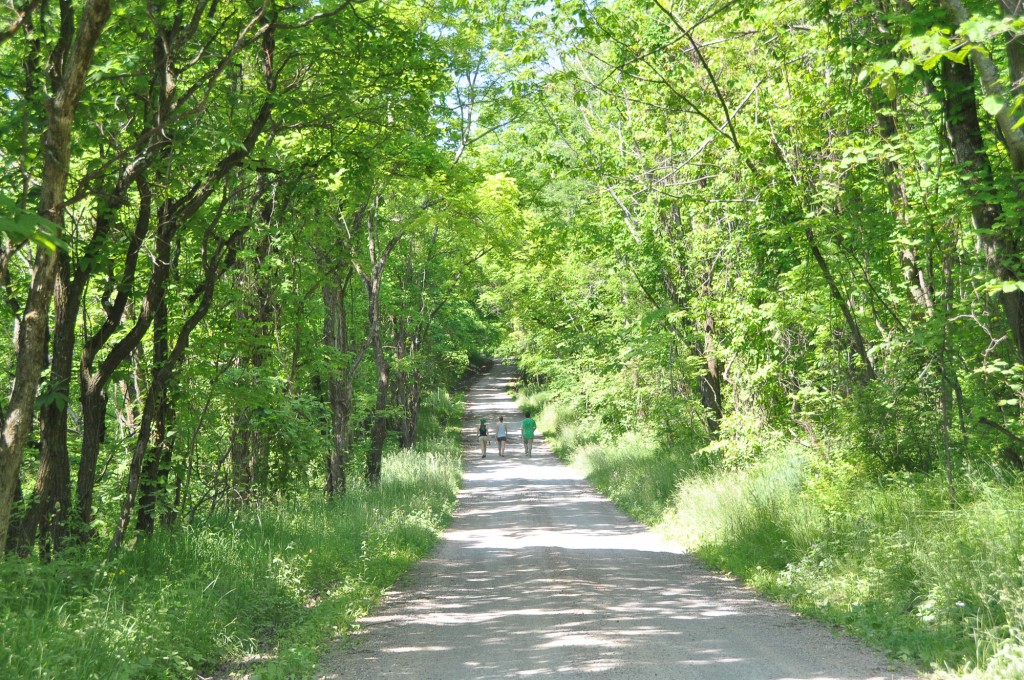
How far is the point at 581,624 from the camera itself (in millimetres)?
7629

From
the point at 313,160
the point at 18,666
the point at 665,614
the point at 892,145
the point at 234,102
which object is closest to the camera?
the point at 18,666

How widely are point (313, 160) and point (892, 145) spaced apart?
6964 mm

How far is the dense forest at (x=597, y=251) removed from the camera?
6.95 metres

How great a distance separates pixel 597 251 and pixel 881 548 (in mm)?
10681

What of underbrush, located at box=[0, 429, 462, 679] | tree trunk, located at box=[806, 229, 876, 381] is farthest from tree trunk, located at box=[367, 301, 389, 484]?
tree trunk, located at box=[806, 229, 876, 381]

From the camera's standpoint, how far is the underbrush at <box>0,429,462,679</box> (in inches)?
216

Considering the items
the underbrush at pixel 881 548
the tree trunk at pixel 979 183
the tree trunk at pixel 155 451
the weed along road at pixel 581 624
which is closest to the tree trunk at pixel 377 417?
the weed along road at pixel 581 624

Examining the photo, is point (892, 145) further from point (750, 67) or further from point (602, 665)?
point (602, 665)

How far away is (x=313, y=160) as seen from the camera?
35.4 ft

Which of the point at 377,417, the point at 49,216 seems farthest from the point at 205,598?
the point at 377,417

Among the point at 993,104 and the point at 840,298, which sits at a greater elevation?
the point at 993,104

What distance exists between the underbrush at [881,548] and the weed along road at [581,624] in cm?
38

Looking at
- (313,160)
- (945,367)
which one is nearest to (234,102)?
(313,160)

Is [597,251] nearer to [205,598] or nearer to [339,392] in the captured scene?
[339,392]
